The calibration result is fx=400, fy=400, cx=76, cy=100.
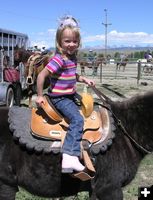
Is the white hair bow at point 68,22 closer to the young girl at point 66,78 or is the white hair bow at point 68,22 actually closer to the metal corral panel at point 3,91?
the young girl at point 66,78

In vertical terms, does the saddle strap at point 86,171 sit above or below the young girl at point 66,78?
below

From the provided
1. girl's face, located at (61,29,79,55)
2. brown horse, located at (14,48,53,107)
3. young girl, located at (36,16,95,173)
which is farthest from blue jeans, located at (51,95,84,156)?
brown horse, located at (14,48,53,107)

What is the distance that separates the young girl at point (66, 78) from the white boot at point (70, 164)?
0.06 feet

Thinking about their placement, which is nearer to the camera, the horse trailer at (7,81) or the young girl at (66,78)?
Result: the young girl at (66,78)

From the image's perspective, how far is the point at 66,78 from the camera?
340 centimetres

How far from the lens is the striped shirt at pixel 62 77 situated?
3352 mm

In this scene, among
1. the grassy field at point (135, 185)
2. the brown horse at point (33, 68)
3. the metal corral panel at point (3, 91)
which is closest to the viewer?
the grassy field at point (135, 185)

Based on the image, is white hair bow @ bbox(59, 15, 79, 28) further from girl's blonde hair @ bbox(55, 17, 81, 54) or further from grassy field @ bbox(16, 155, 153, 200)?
grassy field @ bbox(16, 155, 153, 200)

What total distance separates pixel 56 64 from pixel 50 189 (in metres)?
1.05

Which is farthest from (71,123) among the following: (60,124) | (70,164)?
(70,164)

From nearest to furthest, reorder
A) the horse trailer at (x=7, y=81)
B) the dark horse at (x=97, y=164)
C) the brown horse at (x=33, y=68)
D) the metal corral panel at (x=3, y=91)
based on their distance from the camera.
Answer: the dark horse at (x=97, y=164) < the metal corral panel at (x=3, y=91) < the horse trailer at (x=7, y=81) < the brown horse at (x=33, y=68)

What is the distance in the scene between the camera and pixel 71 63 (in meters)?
3.41

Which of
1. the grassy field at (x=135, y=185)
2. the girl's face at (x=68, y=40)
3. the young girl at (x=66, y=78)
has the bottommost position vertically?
the grassy field at (x=135, y=185)

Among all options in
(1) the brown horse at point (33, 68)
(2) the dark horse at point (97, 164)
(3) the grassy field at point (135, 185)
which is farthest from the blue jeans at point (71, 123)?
(1) the brown horse at point (33, 68)
